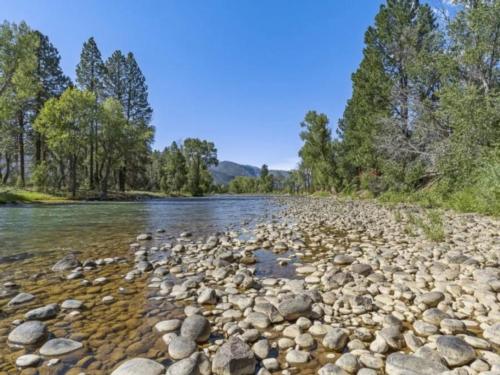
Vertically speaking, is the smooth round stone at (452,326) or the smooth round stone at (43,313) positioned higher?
the smooth round stone at (452,326)

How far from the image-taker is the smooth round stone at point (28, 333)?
7.67 feet

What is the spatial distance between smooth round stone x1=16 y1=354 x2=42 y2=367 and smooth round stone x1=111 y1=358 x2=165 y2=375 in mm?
667

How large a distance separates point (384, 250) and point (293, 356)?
349cm

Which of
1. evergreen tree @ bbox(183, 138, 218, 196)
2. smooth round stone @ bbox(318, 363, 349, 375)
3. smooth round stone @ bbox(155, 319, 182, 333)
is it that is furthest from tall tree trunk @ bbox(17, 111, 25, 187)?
smooth round stone @ bbox(318, 363, 349, 375)

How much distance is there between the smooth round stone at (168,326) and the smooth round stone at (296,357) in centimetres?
107

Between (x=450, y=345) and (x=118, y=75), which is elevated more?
(x=118, y=75)

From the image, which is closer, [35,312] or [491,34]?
[35,312]

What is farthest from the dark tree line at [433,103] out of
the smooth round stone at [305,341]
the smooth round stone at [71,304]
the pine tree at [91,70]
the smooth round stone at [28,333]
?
the pine tree at [91,70]

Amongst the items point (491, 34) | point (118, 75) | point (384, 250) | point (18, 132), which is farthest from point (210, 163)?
point (384, 250)

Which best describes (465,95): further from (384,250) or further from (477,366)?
(477,366)

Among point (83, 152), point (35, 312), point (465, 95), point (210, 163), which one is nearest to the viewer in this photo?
point (35, 312)

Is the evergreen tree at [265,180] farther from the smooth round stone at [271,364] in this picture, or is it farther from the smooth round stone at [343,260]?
the smooth round stone at [271,364]

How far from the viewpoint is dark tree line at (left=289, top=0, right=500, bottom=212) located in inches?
389

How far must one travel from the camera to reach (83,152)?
31.6 meters
